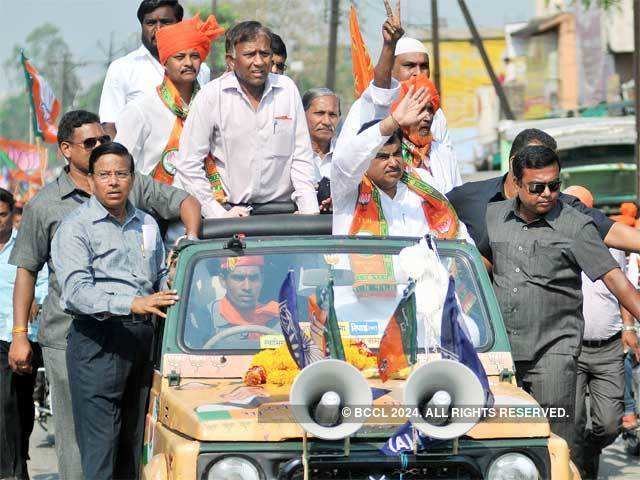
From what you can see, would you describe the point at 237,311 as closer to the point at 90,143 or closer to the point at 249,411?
the point at 249,411

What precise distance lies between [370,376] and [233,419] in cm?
82

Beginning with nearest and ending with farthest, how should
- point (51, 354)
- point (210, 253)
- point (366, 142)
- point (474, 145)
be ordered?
point (210, 253), point (366, 142), point (51, 354), point (474, 145)

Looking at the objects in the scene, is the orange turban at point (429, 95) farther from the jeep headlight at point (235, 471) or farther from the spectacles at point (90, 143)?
the jeep headlight at point (235, 471)

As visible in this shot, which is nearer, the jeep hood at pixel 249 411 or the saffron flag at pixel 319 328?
the jeep hood at pixel 249 411

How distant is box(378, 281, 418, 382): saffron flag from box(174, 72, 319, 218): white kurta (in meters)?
2.25

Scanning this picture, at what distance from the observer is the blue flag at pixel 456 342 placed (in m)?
4.97

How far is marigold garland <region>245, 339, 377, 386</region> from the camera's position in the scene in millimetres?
5324

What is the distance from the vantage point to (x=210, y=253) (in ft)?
19.3

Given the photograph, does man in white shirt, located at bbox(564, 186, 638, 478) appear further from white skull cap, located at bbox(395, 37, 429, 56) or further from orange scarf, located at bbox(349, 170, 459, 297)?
orange scarf, located at bbox(349, 170, 459, 297)

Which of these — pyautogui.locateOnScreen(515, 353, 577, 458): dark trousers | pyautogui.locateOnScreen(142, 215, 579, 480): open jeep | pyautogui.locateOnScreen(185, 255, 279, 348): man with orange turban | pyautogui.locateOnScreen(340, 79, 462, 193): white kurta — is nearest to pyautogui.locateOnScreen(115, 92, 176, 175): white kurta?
pyautogui.locateOnScreen(340, 79, 462, 193): white kurta

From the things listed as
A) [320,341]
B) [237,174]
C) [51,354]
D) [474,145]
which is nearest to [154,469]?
[320,341]

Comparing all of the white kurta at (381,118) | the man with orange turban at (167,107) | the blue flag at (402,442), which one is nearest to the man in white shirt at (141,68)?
the man with orange turban at (167,107)

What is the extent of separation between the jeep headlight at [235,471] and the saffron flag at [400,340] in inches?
32.0

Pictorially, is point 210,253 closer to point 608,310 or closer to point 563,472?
point 563,472
